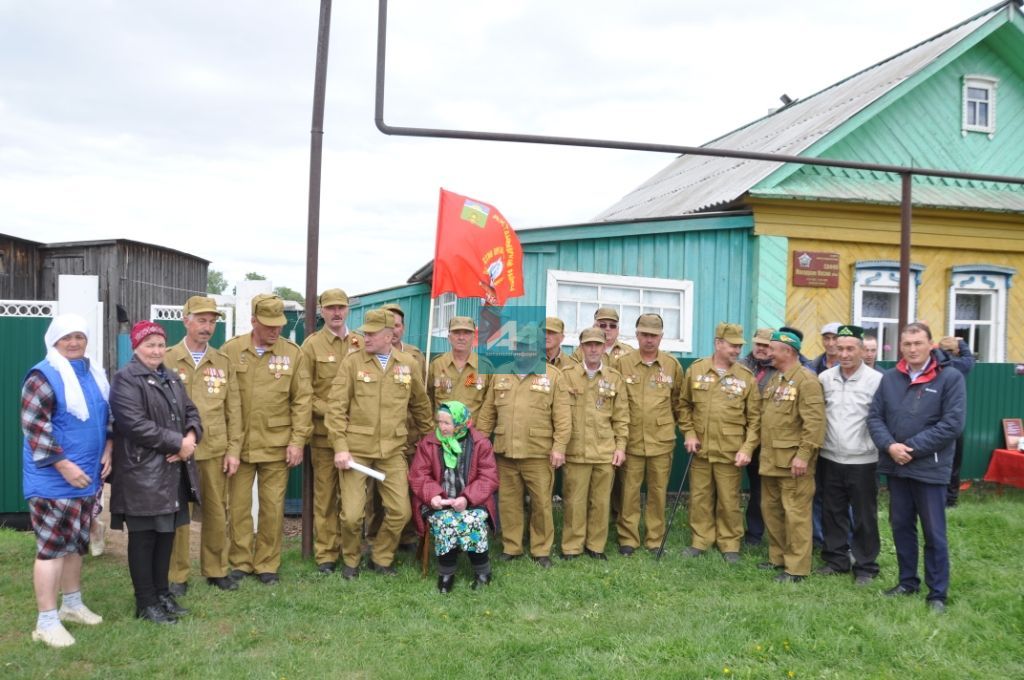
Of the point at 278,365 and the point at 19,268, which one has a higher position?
the point at 19,268

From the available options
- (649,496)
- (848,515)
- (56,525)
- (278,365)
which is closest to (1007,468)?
(848,515)

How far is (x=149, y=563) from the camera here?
14.7 feet

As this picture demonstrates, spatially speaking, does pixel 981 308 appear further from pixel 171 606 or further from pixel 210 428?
pixel 171 606

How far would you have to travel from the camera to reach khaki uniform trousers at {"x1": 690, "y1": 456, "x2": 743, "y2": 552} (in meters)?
6.07

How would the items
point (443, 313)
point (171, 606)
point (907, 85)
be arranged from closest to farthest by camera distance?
point (171, 606) < point (443, 313) < point (907, 85)

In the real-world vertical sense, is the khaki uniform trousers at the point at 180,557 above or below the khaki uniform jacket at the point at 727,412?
below

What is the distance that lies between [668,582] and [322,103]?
4482mm

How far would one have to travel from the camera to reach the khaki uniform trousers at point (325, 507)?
5594 millimetres

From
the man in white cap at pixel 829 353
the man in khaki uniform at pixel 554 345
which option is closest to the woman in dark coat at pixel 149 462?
the man in khaki uniform at pixel 554 345

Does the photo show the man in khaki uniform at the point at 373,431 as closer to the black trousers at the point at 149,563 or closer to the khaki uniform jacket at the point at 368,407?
the khaki uniform jacket at the point at 368,407

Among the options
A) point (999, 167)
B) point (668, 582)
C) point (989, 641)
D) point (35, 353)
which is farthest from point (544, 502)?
point (999, 167)

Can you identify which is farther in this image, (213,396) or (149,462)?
(213,396)

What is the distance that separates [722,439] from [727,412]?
0.22m

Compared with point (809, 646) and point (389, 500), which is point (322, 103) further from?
point (809, 646)
